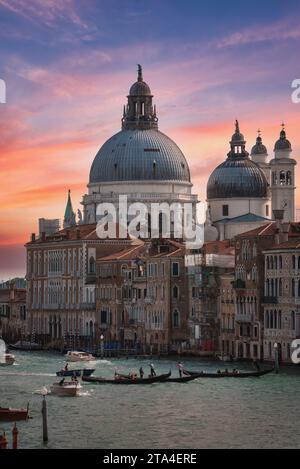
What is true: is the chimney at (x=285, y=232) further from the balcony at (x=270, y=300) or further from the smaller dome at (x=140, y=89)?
the smaller dome at (x=140, y=89)

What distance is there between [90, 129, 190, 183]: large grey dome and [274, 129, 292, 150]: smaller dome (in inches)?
436

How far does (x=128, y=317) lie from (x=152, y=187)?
28.3 meters

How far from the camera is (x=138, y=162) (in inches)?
5453

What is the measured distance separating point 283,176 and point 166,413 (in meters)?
66.4

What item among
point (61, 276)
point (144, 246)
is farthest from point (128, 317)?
point (61, 276)

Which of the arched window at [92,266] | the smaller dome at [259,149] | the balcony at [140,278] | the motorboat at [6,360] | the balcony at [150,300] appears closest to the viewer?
the motorboat at [6,360]

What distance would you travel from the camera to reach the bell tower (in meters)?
130

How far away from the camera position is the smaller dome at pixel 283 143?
12988 cm

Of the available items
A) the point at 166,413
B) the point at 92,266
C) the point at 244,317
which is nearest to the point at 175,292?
the point at 244,317

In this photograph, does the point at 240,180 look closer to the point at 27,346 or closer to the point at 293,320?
the point at 27,346

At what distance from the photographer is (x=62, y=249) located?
413ft
